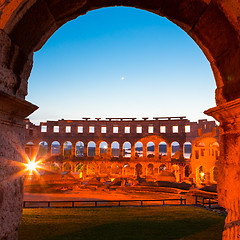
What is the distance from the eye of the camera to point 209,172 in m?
29.3

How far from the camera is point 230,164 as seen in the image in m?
2.89

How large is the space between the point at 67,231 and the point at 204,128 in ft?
114

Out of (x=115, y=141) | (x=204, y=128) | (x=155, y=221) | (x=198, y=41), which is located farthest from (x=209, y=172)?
(x=198, y=41)

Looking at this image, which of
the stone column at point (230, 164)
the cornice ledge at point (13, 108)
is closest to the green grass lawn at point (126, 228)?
the stone column at point (230, 164)

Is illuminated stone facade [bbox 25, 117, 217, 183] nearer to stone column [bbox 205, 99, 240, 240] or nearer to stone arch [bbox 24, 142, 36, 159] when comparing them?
stone arch [bbox 24, 142, 36, 159]

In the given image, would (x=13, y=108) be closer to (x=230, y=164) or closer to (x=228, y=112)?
(x=228, y=112)

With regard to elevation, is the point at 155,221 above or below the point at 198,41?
below

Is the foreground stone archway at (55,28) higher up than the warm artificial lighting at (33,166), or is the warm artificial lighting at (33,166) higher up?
the foreground stone archway at (55,28)

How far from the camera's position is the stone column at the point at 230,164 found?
2.62 m

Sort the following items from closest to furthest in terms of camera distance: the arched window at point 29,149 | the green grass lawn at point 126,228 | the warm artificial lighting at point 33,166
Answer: the green grass lawn at point 126,228, the warm artificial lighting at point 33,166, the arched window at point 29,149

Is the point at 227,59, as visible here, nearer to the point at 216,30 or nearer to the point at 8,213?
the point at 216,30

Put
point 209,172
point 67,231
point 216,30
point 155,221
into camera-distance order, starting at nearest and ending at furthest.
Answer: point 216,30 < point 67,231 < point 155,221 < point 209,172

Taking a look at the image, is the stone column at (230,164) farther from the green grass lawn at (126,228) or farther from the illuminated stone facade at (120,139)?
the illuminated stone facade at (120,139)

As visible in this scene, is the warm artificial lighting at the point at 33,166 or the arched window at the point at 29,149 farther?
the arched window at the point at 29,149
